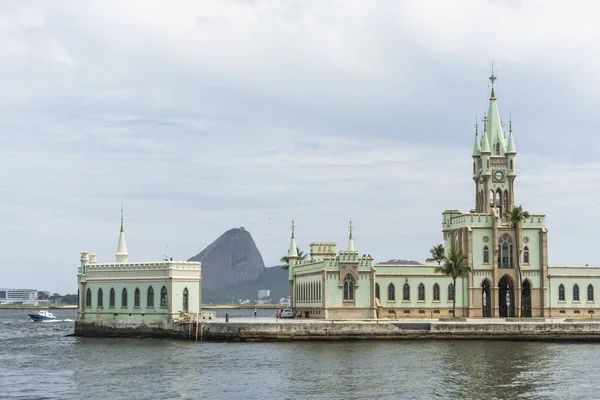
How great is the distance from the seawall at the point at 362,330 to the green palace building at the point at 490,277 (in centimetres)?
882

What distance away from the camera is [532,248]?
9762 centimetres

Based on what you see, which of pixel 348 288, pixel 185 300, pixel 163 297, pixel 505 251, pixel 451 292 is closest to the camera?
pixel 163 297

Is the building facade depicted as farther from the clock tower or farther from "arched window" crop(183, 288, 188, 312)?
the clock tower

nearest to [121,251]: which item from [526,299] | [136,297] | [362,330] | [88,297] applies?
[88,297]

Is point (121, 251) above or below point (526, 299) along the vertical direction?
above

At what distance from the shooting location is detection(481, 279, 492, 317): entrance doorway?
97031 millimetres

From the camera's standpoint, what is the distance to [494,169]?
102m

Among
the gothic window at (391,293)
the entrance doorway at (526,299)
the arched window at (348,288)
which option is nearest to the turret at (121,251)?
the arched window at (348,288)

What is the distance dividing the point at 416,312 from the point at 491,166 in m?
18.9

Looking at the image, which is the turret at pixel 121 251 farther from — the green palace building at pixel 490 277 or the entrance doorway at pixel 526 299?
the entrance doorway at pixel 526 299

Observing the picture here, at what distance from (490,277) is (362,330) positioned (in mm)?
21165

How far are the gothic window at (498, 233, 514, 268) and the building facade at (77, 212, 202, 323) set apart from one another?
107 ft

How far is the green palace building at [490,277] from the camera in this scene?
311ft

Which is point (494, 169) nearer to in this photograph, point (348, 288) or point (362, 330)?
point (348, 288)
